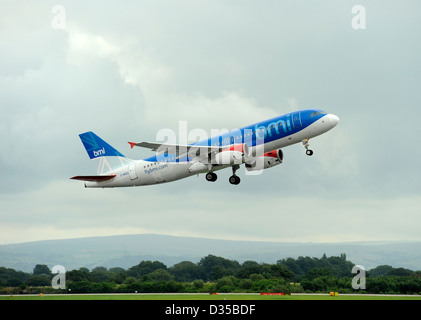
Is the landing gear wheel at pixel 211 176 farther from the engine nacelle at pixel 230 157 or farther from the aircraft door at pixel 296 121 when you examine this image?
the aircraft door at pixel 296 121

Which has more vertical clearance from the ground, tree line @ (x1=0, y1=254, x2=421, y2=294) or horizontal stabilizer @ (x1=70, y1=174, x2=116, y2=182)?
horizontal stabilizer @ (x1=70, y1=174, x2=116, y2=182)

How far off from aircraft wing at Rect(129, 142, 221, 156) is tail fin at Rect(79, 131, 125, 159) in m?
12.4

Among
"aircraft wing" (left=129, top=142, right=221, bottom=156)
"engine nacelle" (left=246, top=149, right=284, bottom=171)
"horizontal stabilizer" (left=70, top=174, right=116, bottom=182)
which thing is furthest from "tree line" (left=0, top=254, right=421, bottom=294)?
"aircraft wing" (left=129, top=142, right=221, bottom=156)

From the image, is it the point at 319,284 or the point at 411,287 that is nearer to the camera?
the point at 411,287

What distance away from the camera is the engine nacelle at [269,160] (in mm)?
74062

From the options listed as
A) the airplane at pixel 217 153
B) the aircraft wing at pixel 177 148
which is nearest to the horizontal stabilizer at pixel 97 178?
the airplane at pixel 217 153

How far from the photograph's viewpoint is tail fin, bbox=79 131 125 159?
8112 cm

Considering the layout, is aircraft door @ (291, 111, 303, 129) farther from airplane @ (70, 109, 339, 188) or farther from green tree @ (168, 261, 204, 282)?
green tree @ (168, 261, 204, 282)

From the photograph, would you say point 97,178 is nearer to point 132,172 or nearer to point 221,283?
point 132,172

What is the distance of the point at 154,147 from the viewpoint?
68.2m

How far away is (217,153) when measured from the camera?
70188 mm
